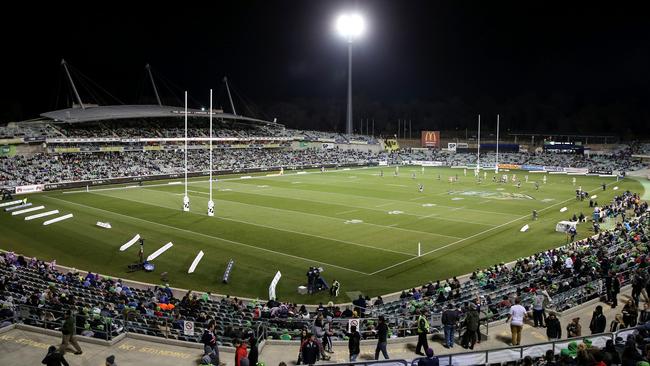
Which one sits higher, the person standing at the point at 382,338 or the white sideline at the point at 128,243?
the person standing at the point at 382,338

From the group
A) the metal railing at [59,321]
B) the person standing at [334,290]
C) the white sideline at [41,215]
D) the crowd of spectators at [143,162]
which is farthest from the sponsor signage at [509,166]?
the metal railing at [59,321]

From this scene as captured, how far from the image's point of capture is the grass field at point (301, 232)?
87.9 feet

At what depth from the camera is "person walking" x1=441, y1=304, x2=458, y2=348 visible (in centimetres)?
1273

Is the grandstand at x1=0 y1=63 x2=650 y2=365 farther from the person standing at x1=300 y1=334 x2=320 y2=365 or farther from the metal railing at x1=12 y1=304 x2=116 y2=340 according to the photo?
the person standing at x1=300 y1=334 x2=320 y2=365

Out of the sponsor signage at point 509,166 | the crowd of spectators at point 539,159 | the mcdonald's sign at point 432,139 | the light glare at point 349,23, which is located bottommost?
the sponsor signage at point 509,166

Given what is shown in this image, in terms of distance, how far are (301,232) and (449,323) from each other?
24.4 metres

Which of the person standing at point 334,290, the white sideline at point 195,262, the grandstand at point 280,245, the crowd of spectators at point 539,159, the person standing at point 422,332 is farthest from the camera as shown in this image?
the crowd of spectators at point 539,159

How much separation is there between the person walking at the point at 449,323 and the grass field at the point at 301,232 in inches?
396

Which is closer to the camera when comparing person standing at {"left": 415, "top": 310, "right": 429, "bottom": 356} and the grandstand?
person standing at {"left": 415, "top": 310, "right": 429, "bottom": 356}

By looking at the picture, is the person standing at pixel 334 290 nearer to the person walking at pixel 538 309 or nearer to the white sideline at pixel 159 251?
the person walking at pixel 538 309

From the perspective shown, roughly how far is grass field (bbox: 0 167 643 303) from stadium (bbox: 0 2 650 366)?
0.69ft

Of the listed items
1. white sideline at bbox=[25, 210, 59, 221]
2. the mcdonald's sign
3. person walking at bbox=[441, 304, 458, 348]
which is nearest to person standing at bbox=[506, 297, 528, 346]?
person walking at bbox=[441, 304, 458, 348]

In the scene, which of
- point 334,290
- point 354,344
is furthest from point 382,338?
point 334,290

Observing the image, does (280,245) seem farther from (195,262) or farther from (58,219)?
(58,219)
